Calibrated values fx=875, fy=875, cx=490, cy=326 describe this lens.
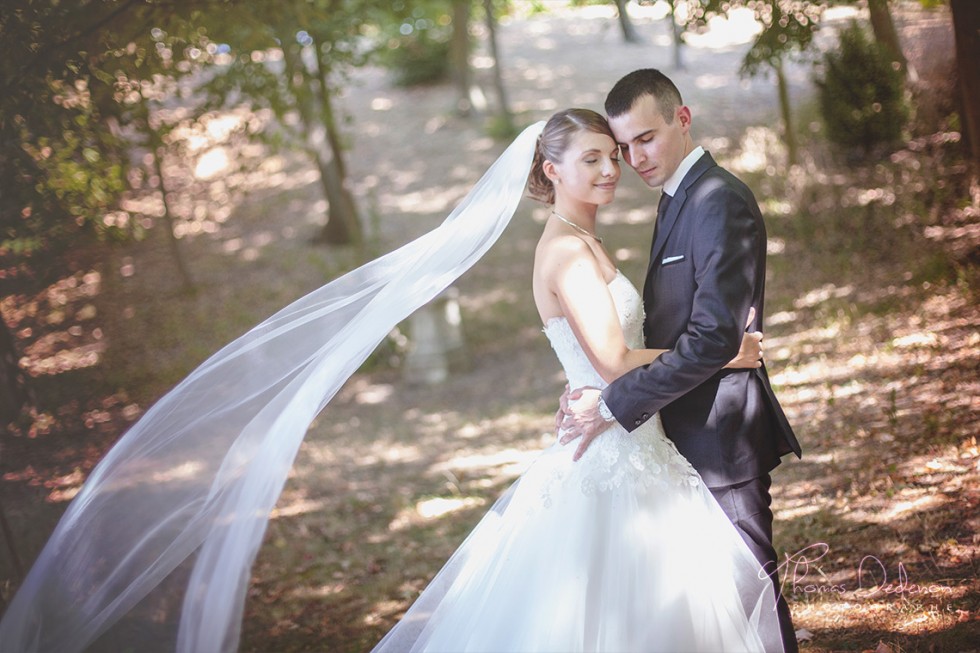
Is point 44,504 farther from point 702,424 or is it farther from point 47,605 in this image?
point 702,424

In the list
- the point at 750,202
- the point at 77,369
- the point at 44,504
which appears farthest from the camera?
the point at 77,369

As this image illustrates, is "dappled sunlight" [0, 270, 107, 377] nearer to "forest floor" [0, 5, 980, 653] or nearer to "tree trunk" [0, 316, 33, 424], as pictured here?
"forest floor" [0, 5, 980, 653]

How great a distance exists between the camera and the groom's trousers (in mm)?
3131

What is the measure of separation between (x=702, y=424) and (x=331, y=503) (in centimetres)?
500

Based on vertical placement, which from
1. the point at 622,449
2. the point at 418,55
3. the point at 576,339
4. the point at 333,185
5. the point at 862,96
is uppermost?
the point at 418,55

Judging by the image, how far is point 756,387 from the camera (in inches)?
123

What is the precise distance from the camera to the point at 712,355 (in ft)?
9.32

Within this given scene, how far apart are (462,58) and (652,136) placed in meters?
17.1

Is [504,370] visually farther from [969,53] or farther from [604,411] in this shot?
[604,411]

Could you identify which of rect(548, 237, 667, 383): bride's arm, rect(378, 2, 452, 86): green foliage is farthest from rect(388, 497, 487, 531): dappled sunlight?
rect(378, 2, 452, 86): green foliage

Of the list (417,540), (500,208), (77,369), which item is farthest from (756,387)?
(77,369)

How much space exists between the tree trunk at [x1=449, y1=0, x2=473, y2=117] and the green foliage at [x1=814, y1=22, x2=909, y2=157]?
28.9 feet

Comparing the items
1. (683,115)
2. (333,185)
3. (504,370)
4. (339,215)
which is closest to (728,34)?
(333,185)

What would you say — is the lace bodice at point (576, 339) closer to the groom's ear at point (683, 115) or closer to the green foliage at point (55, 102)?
the groom's ear at point (683, 115)
